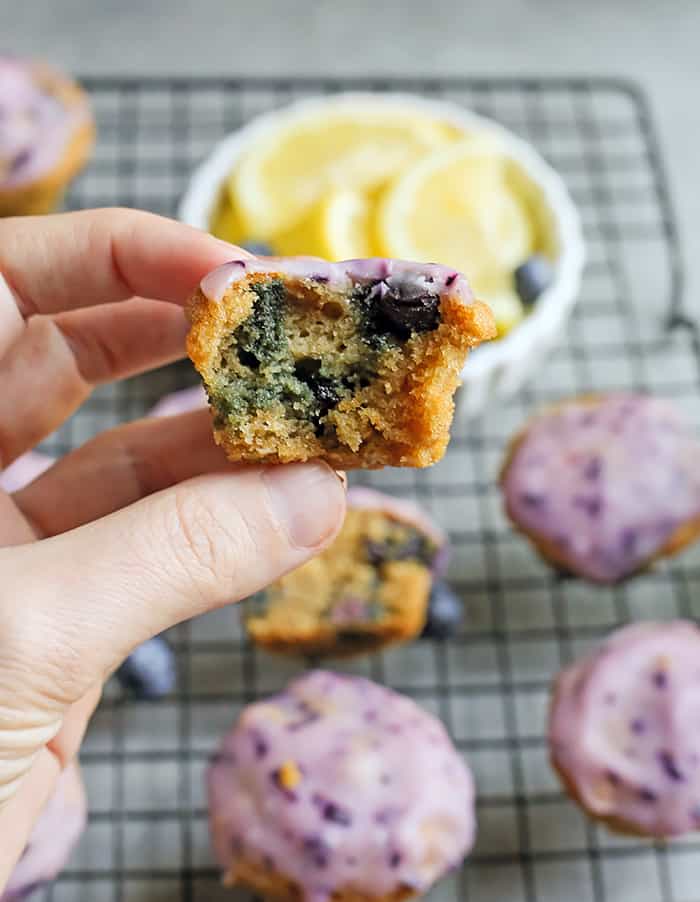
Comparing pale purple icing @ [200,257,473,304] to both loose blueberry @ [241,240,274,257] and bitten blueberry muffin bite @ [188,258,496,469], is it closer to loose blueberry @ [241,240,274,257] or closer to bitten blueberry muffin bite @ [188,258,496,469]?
bitten blueberry muffin bite @ [188,258,496,469]

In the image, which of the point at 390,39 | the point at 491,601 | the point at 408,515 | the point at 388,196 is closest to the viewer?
the point at 408,515

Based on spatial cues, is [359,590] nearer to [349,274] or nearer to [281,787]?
[281,787]

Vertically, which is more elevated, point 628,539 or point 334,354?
point 334,354

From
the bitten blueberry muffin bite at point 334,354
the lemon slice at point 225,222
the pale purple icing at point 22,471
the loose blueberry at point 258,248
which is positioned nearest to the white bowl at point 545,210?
the lemon slice at point 225,222

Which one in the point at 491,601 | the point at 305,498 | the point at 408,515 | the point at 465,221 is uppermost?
the point at 305,498

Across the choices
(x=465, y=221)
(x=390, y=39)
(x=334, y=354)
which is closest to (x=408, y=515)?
(x=465, y=221)

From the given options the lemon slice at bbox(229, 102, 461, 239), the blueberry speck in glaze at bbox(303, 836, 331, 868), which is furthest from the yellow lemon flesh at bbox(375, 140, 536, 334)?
the blueberry speck in glaze at bbox(303, 836, 331, 868)
